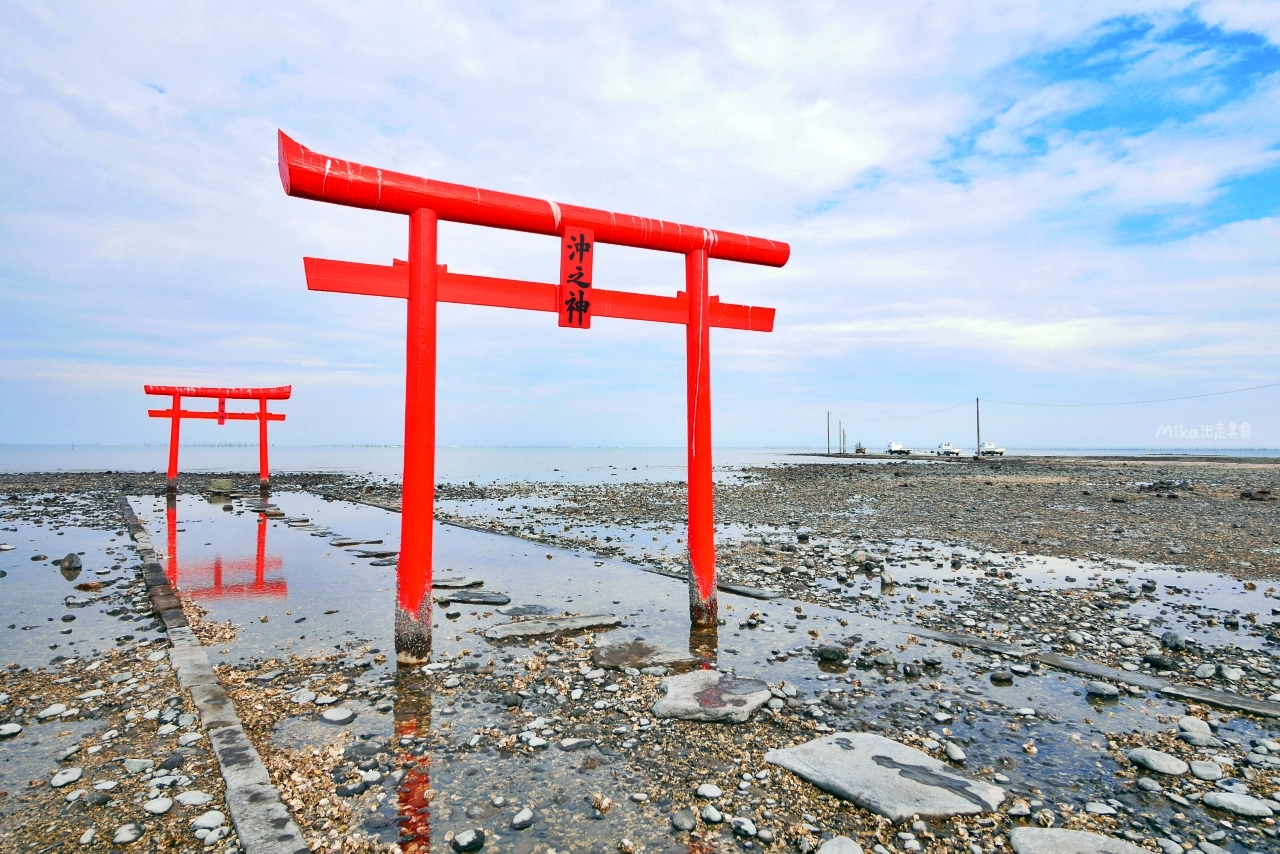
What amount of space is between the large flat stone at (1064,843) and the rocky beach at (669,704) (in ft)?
0.05

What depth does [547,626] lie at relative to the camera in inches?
299

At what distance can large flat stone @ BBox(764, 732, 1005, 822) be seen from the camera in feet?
11.9

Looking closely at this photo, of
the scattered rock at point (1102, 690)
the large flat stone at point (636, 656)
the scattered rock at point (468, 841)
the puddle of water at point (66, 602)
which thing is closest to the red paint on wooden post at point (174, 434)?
the puddle of water at point (66, 602)

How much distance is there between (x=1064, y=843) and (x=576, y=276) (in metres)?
6.12

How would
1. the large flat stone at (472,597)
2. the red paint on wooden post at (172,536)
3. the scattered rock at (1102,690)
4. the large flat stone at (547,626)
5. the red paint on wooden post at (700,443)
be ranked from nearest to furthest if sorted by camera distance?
the scattered rock at (1102,690) < the large flat stone at (547,626) < the red paint on wooden post at (700,443) < the large flat stone at (472,597) < the red paint on wooden post at (172,536)

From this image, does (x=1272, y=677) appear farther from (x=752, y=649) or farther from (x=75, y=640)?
(x=75, y=640)

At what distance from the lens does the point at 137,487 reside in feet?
102

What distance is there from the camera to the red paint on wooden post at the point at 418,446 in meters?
6.00

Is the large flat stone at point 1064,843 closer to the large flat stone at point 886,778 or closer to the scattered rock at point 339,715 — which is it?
the large flat stone at point 886,778

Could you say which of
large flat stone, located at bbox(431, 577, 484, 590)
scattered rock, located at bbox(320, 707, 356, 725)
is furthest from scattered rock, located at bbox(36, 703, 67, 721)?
large flat stone, located at bbox(431, 577, 484, 590)

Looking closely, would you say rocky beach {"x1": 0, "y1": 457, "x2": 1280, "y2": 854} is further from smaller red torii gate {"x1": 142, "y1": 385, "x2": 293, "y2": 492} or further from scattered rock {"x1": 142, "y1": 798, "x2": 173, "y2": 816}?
smaller red torii gate {"x1": 142, "y1": 385, "x2": 293, "y2": 492}

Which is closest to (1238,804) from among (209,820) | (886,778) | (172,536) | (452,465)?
(886,778)

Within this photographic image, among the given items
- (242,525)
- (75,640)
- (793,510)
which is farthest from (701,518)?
(242,525)

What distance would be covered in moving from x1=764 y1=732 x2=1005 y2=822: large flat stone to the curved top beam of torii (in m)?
5.51
